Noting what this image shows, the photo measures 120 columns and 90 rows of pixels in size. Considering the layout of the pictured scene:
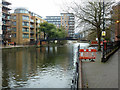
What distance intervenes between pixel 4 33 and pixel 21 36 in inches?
Answer: 374

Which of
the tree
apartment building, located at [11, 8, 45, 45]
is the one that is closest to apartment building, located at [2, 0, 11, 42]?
apartment building, located at [11, 8, 45, 45]

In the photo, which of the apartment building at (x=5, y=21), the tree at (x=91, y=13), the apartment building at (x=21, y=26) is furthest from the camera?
the apartment building at (x=21, y=26)

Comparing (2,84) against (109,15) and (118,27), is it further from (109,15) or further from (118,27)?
(118,27)

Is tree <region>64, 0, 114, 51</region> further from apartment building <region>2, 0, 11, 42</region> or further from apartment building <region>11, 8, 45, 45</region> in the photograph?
apartment building <region>11, 8, 45, 45</region>

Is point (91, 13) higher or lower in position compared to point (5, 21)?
lower

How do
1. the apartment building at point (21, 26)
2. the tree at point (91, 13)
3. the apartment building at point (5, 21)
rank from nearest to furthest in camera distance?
the tree at point (91, 13), the apartment building at point (5, 21), the apartment building at point (21, 26)

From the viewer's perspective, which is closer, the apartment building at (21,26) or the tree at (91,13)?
the tree at (91,13)

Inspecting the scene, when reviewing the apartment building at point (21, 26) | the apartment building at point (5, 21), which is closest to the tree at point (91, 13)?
the apartment building at point (5, 21)

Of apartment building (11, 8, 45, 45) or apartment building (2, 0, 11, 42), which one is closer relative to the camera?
apartment building (2, 0, 11, 42)

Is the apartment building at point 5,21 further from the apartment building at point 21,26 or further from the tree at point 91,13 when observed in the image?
the tree at point 91,13

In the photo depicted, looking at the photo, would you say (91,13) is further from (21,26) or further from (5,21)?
(21,26)

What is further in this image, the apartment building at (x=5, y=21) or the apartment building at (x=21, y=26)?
the apartment building at (x=21, y=26)

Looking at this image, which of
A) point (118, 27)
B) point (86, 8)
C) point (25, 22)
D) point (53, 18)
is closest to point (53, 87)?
point (86, 8)

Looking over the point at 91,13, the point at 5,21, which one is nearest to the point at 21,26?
the point at 5,21
